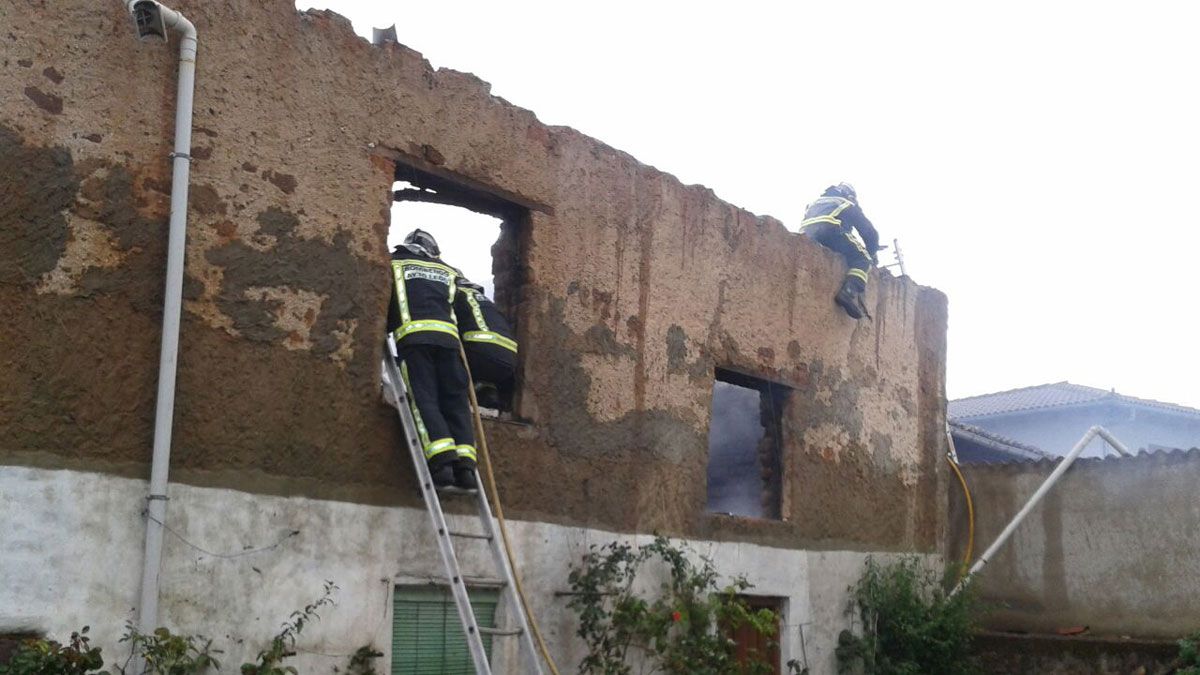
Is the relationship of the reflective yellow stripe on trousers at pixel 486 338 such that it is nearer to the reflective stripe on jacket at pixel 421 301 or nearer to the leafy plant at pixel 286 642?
the reflective stripe on jacket at pixel 421 301

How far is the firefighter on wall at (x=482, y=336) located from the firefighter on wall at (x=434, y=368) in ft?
0.79

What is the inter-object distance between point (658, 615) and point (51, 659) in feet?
11.9

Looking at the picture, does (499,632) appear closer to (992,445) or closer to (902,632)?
(902,632)

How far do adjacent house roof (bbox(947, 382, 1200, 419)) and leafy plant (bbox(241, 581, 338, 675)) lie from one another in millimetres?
16590

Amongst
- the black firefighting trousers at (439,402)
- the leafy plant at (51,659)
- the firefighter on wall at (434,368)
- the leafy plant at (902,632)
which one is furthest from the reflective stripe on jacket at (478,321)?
the leafy plant at (902,632)

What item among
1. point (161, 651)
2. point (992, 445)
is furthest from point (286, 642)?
point (992, 445)

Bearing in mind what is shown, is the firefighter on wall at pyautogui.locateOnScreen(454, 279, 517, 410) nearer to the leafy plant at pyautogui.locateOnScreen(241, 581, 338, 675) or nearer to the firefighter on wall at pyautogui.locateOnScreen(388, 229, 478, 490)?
the firefighter on wall at pyautogui.locateOnScreen(388, 229, 478, 490)

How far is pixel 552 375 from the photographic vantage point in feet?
24.7

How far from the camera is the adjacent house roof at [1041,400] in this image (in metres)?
22.3

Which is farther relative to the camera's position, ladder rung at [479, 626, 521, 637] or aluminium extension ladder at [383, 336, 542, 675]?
ladder rung at [479, 626, 521, 637]

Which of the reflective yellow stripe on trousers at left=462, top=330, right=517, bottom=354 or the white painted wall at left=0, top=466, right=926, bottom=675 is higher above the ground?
the reflective yellow stripe on trousers at left=462, top=330, right=517, bottom=354

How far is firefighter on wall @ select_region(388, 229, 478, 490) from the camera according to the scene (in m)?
6.43

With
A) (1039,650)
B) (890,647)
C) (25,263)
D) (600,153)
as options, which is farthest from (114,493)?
(1039,650)

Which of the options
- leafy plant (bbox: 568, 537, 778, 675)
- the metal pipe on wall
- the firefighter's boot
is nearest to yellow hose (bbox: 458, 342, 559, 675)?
leafy plant (bbox: 568, 537, 778, 675)
